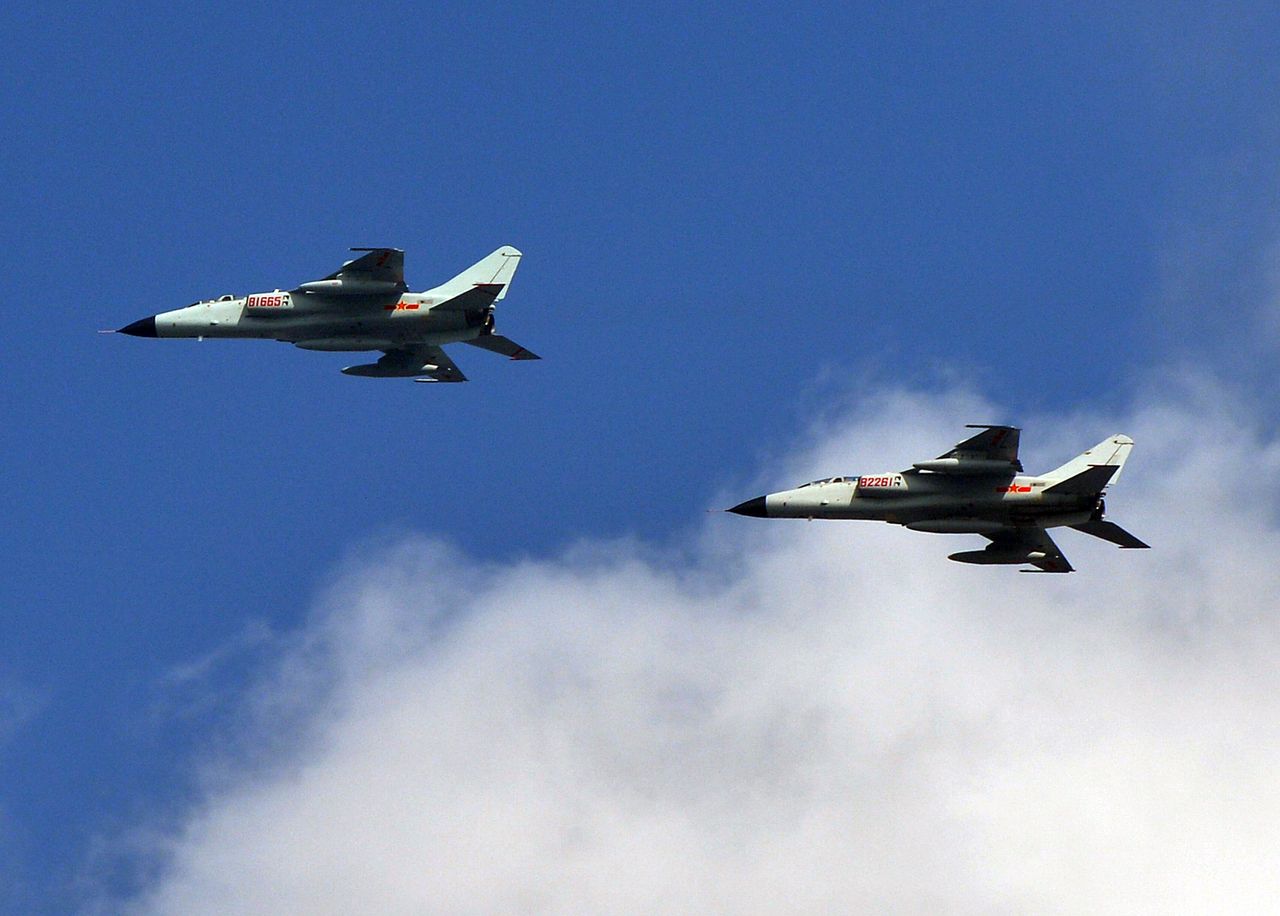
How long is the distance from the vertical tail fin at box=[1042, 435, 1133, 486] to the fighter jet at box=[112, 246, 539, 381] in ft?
75.9

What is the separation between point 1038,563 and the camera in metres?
104

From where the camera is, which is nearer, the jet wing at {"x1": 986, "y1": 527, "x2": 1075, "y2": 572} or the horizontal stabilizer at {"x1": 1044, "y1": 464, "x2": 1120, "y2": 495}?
the horizontal stabilizer at {"x1": 1044, "y1": 464, "x2": 1120, "y2": 495}

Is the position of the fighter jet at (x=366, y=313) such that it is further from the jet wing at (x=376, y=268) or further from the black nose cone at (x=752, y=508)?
the black nose cone at (x=752, y=508)

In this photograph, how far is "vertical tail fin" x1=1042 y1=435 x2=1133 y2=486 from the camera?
9888 centimetres

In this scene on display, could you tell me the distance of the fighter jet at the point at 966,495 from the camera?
9619 centimetres

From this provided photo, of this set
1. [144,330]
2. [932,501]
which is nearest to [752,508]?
[932,501]

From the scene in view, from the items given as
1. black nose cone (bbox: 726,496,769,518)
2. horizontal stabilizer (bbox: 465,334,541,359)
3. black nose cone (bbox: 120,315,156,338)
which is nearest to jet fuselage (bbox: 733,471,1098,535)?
black nose cone (bbox: 726,496,769,518)

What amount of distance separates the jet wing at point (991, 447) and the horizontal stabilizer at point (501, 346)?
19.5 metres

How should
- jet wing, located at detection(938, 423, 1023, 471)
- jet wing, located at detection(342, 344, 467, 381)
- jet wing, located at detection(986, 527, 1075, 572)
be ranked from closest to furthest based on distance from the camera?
1. jet wing, located at detection(938, 423, 1023, 471)
2. jet wing, located at detection(986, 527, 1075, 572)
3. jet wing, located at detection(342, 344, 467, 381)

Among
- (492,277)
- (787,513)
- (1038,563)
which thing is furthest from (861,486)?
(492,277)

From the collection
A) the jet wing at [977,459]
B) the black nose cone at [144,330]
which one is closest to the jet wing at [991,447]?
the jet wing at [977,459]

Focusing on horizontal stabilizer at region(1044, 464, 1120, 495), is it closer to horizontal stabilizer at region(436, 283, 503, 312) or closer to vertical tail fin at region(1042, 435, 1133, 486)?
vertical tail fin at region(1042, 435, 1133, 486)

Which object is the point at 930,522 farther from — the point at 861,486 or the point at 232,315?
the point at 232,315

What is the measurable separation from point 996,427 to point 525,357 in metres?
21.8
